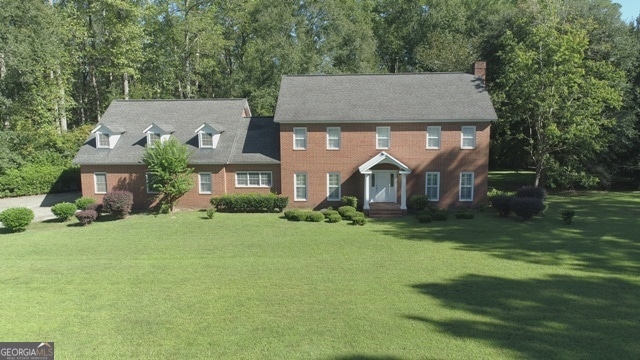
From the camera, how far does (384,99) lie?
29953 mm

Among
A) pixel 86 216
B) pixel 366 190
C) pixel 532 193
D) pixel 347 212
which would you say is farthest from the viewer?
pixel 366 190

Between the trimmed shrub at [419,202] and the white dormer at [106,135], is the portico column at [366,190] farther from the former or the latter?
the white dormer at [106,135]

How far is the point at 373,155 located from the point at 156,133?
50.5ft

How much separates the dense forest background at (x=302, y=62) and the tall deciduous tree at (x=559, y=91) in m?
0.10

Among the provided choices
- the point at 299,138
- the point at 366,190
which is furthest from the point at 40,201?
the point at 366,190

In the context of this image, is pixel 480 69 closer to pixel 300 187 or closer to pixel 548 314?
pixel 300 187

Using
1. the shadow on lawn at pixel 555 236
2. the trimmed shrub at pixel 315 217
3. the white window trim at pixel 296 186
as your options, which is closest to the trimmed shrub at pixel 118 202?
the white window trim at pixel 296 186

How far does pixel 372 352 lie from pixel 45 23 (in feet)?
138

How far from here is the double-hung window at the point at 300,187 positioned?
29516mm

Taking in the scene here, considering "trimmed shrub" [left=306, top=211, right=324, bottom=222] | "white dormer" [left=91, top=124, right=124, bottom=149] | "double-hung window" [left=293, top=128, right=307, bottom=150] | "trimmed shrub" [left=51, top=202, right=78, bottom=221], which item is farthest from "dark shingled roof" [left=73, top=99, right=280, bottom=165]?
"trimmed shrub" [left=306, top=211, right=324, bottom=222]

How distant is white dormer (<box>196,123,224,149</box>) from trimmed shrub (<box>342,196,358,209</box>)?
10.0 m

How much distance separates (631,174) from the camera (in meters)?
38.2

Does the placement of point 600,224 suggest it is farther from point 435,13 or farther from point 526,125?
point 435,13

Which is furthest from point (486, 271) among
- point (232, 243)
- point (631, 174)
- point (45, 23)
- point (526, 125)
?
point (45, 23)
